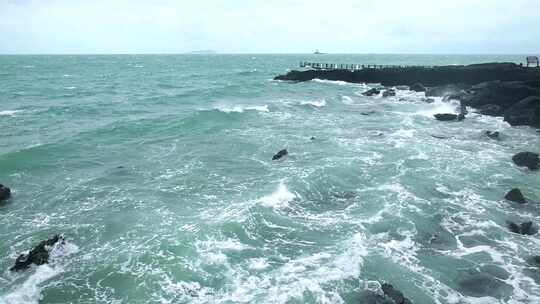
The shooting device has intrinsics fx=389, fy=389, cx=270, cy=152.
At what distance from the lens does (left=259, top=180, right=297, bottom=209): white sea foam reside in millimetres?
19298

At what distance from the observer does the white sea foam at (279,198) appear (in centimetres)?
1930

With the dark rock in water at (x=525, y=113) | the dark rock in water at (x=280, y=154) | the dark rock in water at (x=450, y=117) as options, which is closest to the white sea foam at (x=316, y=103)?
the dark rock in water at (x=450, y=117)

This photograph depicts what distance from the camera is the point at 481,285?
1320cm

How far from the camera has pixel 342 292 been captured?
12.8 meters

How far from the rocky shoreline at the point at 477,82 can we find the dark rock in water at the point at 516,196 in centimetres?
2000

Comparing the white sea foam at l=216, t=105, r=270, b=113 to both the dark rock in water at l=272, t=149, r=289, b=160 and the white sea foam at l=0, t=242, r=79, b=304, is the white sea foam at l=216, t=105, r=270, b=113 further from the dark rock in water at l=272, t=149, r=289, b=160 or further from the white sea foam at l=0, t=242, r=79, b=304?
the white sea foam at l=0, t=242, r=79, b=304

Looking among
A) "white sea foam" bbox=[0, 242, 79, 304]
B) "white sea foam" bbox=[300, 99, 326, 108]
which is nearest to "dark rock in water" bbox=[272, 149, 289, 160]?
"white sea foam" bbox=[0, 242, 79, 304]

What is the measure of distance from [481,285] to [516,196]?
8265 millimetres

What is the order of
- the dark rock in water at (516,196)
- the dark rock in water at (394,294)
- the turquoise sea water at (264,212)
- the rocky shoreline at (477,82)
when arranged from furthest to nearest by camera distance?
the rocky shoreline at (477,82)
the dark rock in water at (516,196)
the turquoise sea water at (264,212)
the dark rock in water at (394,294)

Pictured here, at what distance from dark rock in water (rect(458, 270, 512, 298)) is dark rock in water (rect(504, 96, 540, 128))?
27.8 m

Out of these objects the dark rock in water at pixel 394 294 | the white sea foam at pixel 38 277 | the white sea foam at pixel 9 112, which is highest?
the white sea foam at pixel 9 112

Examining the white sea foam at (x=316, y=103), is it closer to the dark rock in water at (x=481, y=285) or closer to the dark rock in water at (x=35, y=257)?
the dark rock in water at (x=481, y=285)

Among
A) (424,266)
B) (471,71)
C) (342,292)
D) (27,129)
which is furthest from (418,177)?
(471,71)

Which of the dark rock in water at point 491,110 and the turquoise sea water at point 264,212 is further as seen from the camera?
the dark rock in water at point 491,110
